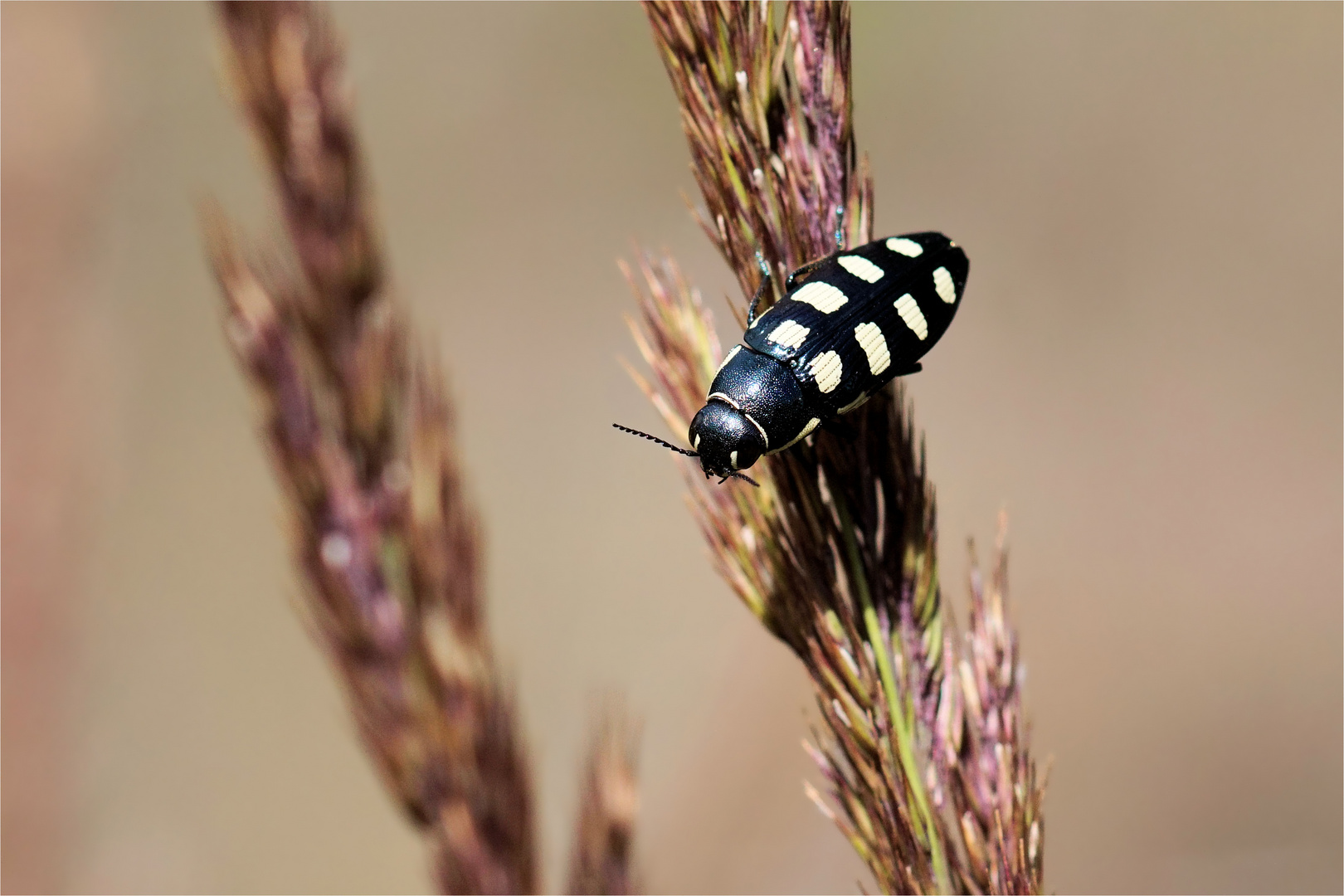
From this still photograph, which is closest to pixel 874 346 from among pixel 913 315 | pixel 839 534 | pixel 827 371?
pixel 827 371

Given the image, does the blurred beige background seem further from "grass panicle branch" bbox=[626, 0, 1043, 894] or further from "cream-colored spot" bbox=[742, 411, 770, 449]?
"grass panicle branch" bbox=[626, 0, 1043, 894]

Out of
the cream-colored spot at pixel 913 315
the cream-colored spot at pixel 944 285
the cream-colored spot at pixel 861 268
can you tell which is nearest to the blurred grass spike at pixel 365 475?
the cream-colored spot at pixel 861 268

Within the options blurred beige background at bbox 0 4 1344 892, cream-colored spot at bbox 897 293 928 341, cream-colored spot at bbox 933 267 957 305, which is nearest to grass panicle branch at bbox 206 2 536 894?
cream-colored spot at bbox 897 293 928 341

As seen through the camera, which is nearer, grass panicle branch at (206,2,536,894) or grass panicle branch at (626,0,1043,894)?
grass panicle branch at (626,0,1043,894)

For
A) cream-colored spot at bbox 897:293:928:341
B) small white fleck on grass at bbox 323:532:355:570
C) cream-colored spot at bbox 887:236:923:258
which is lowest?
small white fleck on grass at bbox 323:532:355:570

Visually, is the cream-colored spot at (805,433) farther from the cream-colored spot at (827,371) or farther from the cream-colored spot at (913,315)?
the cream-colored spot at (913,315)
